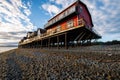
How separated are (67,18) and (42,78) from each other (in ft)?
62.6

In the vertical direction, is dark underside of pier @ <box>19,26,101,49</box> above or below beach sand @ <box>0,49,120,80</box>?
above

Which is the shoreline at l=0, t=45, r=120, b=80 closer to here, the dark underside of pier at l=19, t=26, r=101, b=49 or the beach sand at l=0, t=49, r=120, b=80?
the beach sand at l=0, t=49, r=120, b=80

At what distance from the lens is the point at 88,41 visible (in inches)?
1156

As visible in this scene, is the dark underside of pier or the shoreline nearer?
the shoreline

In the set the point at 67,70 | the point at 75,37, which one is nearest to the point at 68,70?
the point at 67,70

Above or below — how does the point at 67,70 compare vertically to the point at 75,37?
below

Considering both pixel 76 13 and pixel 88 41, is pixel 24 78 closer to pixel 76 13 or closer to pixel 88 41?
pixel 76 13

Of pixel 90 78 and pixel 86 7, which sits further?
pixel 86 7

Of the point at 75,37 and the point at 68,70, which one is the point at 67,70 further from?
the point at 75,37

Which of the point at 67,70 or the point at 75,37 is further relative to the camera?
the point at 75,37

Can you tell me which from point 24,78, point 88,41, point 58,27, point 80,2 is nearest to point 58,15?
point 58,27

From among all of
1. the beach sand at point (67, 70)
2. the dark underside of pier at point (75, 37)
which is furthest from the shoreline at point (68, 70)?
the dark underside of pier at point (75, 37)

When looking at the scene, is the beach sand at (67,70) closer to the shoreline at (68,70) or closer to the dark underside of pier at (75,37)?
the shoreline at (68,70)

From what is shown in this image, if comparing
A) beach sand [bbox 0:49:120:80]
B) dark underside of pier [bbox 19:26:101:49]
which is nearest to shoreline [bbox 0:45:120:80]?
beach sand [bbox 0:49:120:80]
